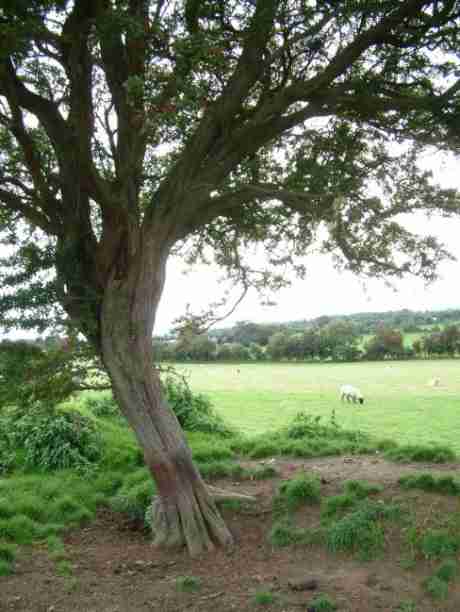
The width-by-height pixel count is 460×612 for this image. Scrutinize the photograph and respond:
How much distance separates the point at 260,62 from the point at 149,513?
6.69 m

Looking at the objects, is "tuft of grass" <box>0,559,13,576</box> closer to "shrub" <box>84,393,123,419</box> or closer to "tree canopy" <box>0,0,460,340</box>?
"tree canopy" <box>0,0,460,340</box>

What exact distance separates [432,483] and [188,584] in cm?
417

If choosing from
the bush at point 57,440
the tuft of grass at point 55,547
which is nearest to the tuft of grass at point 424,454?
the bush at point 57,440

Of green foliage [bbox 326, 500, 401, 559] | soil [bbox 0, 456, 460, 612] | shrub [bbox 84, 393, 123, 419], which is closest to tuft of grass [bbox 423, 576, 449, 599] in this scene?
soil [bbox 0, 456, 460, 612]

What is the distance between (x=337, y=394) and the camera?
3269 centimetres

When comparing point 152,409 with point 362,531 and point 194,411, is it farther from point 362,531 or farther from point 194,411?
point 194,411

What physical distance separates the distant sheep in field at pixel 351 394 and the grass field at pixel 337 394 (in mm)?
440

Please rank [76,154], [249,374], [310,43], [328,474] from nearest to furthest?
[76,154] < [310,43] < [328,474] < [249,374]

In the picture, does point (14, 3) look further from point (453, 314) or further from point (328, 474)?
point (453, 314)

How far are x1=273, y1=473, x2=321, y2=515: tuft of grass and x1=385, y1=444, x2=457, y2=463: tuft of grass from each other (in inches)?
107

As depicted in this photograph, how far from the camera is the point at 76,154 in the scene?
22.9ft

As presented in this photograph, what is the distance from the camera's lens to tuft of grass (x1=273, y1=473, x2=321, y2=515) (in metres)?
8.54

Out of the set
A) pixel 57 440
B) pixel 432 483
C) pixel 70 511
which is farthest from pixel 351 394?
pixel 70 511

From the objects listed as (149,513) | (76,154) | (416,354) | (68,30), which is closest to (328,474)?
(149,513)
